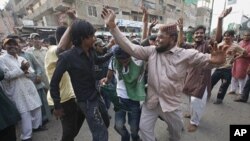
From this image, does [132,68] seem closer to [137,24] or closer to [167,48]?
[167,48]

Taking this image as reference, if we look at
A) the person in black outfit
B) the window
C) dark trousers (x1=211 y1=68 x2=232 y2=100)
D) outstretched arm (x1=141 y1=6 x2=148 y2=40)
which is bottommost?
dark trousers (x1=211 y1=68 x2=232 y2=100)

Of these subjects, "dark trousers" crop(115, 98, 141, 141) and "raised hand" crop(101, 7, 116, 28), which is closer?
"raised hand" crop(101, 7, 116, 28)

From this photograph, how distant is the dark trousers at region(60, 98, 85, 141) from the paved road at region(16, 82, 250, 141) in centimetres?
116

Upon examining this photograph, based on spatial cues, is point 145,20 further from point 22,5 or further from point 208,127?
point 22,5

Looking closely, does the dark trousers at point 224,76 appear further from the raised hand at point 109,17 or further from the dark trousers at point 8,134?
the dark trousers at point 8,134

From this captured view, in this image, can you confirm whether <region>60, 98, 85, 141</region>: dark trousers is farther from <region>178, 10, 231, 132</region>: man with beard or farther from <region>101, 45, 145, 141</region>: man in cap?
<region>178, 10, 231, 132</region>: man with beard

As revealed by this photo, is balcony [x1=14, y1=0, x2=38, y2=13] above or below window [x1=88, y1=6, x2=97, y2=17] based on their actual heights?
above

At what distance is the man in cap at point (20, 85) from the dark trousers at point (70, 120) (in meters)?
1.20

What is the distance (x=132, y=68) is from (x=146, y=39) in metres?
0.69

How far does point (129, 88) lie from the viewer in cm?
302

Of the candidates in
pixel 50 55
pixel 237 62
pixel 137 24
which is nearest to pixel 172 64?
pixel 50 55

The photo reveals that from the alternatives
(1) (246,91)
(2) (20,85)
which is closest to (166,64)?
(2) (20,85)

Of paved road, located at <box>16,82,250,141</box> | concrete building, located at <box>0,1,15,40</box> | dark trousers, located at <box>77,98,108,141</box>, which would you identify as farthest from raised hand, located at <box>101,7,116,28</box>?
concrete building, located at <box>0,1,15,40</box>

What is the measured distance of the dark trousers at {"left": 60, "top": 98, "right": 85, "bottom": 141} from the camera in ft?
9.20
